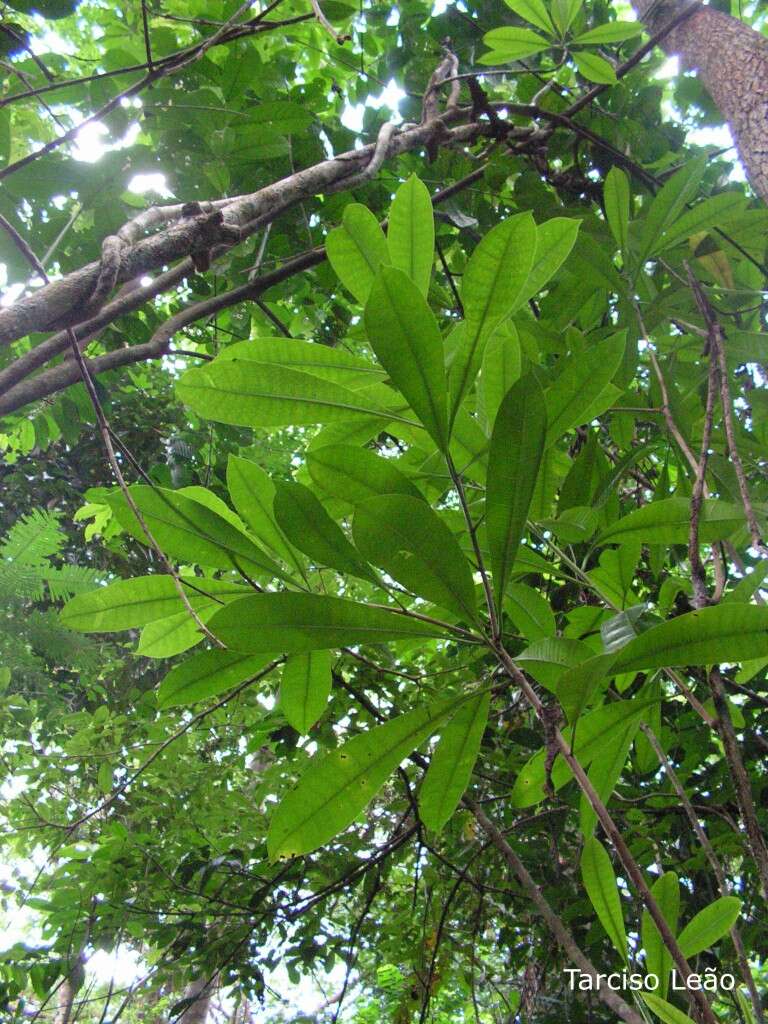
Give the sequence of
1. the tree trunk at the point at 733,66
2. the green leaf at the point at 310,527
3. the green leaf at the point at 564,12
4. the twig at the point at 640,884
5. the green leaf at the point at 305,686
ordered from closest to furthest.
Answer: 1. the twig at the point at 640,884
2. the green leaf at the point at 310,527
3. the green leaf at the point at 305,686
4. the tree trunk at the point at 733,66
5. the green leaf at the point at 564,12

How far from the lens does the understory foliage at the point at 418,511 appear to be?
0.63 meters

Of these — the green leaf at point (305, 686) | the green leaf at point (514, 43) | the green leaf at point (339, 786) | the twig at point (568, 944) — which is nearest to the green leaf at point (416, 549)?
the green leaf at point (339, 786)

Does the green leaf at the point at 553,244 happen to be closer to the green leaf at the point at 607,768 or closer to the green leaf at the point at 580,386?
the green leaf at the point at 580,386

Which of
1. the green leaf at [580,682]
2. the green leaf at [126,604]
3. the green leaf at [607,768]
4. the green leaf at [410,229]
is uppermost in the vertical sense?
the green leaf at [410,229]

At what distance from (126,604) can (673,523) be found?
651 mm

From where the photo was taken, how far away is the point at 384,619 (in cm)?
63

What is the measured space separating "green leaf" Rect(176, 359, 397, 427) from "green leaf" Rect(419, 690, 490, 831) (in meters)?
0.33

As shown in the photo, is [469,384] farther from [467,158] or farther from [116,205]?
[467,158]

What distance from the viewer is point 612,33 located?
1430 millimetres

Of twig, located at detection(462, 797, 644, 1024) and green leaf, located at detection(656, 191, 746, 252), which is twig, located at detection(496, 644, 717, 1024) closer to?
twig, located at detection(462, 797, 644, 1024)

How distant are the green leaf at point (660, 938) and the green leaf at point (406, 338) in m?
0.53

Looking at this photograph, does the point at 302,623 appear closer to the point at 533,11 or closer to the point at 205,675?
the point at 205,675

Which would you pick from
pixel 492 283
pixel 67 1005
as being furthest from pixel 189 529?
pixel 67 1005

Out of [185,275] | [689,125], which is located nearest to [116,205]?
[185,275]
